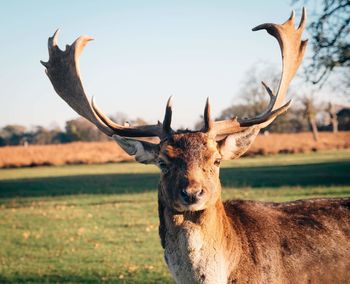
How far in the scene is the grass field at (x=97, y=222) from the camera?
33.1 feet

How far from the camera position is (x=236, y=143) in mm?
5258

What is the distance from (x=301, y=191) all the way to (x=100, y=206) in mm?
8295

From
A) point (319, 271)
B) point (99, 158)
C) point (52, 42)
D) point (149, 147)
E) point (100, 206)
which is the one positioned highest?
point (52, 42)

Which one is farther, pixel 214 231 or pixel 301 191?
pixel 301 191

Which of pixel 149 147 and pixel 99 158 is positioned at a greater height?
pixel 149 147

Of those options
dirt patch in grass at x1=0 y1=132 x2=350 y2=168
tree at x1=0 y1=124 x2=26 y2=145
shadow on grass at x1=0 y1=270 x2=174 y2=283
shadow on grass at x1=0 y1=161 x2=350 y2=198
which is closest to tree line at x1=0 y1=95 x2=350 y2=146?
tree at x1=0 y1=124 x2=26 y2=145

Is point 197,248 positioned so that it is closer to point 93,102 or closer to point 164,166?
point 164,166

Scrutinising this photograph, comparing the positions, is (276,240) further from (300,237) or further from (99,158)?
(99,158)

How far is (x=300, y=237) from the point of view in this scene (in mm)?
5117

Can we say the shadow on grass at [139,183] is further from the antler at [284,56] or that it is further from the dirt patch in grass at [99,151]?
the dirt patch in grass at [99,151]

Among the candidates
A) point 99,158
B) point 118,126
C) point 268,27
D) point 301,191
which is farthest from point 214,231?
point 99,158

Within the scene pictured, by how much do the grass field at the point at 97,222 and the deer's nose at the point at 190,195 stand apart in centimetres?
505

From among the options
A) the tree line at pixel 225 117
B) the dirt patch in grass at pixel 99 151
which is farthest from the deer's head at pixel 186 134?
the tree line at pixel 225 117

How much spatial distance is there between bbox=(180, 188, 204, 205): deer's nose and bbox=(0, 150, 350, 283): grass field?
199 inches
